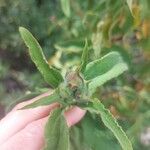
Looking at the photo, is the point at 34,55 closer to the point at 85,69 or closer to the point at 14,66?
the point at 85,69

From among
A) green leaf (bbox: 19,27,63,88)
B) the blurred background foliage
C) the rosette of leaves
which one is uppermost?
green leaf (bbox: 19,27,63,88)

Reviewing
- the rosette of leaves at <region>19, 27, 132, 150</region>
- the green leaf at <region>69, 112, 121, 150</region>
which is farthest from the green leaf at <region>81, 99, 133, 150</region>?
the green leaf at <region>69, 112, 121, 150</region>

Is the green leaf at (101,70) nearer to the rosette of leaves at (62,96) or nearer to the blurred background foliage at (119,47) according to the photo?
the rosette of leaves at (62,96)

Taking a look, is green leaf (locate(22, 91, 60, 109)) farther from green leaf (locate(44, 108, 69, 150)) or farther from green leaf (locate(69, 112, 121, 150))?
green leaf (locate(69, 112, 121, 150))

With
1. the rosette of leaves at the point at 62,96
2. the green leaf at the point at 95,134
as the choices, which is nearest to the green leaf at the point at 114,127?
the rosette of leaves at the point at 62,96

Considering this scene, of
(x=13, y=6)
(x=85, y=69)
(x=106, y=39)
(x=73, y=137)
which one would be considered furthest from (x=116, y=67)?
(x=13, y=6)
